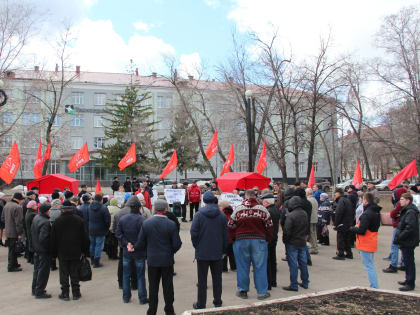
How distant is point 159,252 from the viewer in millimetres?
5438

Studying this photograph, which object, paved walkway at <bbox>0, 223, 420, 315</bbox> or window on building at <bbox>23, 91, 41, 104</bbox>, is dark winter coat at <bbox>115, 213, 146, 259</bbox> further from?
window on building at <bbox>23, 91, 41, 104</bbox>

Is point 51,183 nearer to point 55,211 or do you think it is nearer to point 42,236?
point 55,211

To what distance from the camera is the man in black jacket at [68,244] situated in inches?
251

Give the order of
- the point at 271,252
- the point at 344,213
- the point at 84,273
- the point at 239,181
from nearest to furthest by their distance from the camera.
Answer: the point at 84,273 → the point at 271,252 → the point at 344,213 → the point at 239,181

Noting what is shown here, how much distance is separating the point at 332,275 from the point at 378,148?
2620cm

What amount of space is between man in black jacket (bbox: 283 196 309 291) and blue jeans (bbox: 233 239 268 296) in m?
0.68

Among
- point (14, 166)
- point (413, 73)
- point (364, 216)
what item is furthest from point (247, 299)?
point (413, 73)

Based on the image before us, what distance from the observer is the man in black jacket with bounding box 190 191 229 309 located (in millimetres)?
5875

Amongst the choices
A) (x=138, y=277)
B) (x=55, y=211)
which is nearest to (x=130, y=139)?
(x=55, y=211)

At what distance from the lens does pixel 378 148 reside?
3128 cm

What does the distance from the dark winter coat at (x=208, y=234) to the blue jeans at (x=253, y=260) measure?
50 centimetres

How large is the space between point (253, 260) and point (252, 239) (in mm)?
371

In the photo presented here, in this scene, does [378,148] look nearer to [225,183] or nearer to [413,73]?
[413,73]

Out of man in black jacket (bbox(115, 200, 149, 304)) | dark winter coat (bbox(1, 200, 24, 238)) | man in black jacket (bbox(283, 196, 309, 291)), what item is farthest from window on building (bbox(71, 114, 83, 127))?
man in black jacket (bbox(283, 196, 309, 291))
